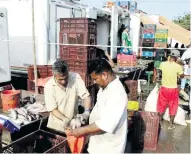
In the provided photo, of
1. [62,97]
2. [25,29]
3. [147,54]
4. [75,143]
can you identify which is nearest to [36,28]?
[25,29]

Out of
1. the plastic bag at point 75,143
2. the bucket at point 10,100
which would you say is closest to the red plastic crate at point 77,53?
Answer: the bucket at point 10,100

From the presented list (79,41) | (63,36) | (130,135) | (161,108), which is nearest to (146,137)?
(130,135)

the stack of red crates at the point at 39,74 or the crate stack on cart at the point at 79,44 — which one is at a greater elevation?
the crate stack on cart at the point at 79,44

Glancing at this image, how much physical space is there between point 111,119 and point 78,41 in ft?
16.7

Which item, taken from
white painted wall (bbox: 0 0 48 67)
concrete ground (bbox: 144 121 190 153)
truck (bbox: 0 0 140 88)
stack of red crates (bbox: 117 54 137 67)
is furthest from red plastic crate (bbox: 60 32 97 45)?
concrete ground (bbox: 144 121 190 153)

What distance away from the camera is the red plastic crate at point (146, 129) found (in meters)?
4.63

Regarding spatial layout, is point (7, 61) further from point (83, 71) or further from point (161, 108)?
point (161, 108)

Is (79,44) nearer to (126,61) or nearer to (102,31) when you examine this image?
(126,61)

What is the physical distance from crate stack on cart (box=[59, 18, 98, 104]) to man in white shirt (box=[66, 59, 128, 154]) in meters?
4.17

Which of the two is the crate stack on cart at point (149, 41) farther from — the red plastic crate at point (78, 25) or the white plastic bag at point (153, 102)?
the white plastic bag at point (153, 102)

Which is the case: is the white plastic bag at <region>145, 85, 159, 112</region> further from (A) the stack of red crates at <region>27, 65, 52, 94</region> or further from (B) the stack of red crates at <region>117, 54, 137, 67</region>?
(B) the stack of red crates at <region>117, 54, 137, 67</region>

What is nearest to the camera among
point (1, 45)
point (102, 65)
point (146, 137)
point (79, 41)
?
point (102, 65)

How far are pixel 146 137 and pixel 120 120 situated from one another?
8.79ft

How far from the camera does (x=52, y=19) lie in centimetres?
814
